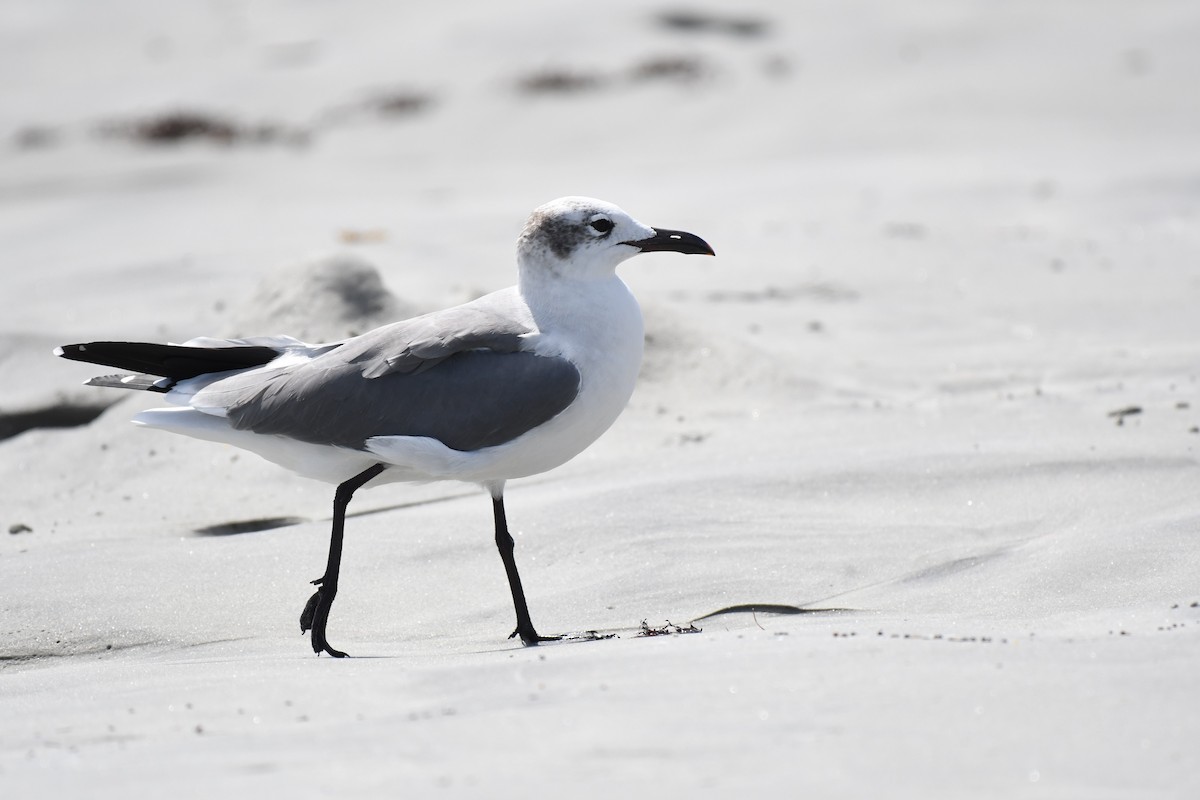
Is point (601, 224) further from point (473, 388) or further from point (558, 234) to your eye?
point (473, 388)

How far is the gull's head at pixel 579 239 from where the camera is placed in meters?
4.62

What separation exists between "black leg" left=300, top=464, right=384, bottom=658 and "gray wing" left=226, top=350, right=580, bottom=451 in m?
0.15

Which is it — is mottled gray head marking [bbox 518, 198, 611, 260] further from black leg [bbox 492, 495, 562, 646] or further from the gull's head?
black leg [bbox 492, 495, 562, 646]

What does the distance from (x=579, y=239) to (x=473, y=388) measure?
59 cm

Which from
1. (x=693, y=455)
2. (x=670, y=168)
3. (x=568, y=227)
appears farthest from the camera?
(x=670, y=168)

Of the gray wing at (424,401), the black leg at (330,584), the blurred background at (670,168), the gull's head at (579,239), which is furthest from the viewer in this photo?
the blurred background at (670,168)

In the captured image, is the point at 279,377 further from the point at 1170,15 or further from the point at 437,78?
the point at 1170,15

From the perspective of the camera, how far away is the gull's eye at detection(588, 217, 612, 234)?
182 inches

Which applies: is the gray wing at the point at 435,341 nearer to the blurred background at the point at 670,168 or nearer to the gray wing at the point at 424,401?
the gray wing at the point at 424,401

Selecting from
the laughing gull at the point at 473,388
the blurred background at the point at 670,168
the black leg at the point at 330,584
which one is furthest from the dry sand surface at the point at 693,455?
the laughing gull at the point at 473,388

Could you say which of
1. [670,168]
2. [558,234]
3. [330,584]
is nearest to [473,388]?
[558,234]

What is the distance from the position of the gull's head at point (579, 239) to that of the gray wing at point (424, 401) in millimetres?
352

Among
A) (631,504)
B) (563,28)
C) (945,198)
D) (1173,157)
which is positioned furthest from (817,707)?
(563,28)

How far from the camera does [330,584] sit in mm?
4410
